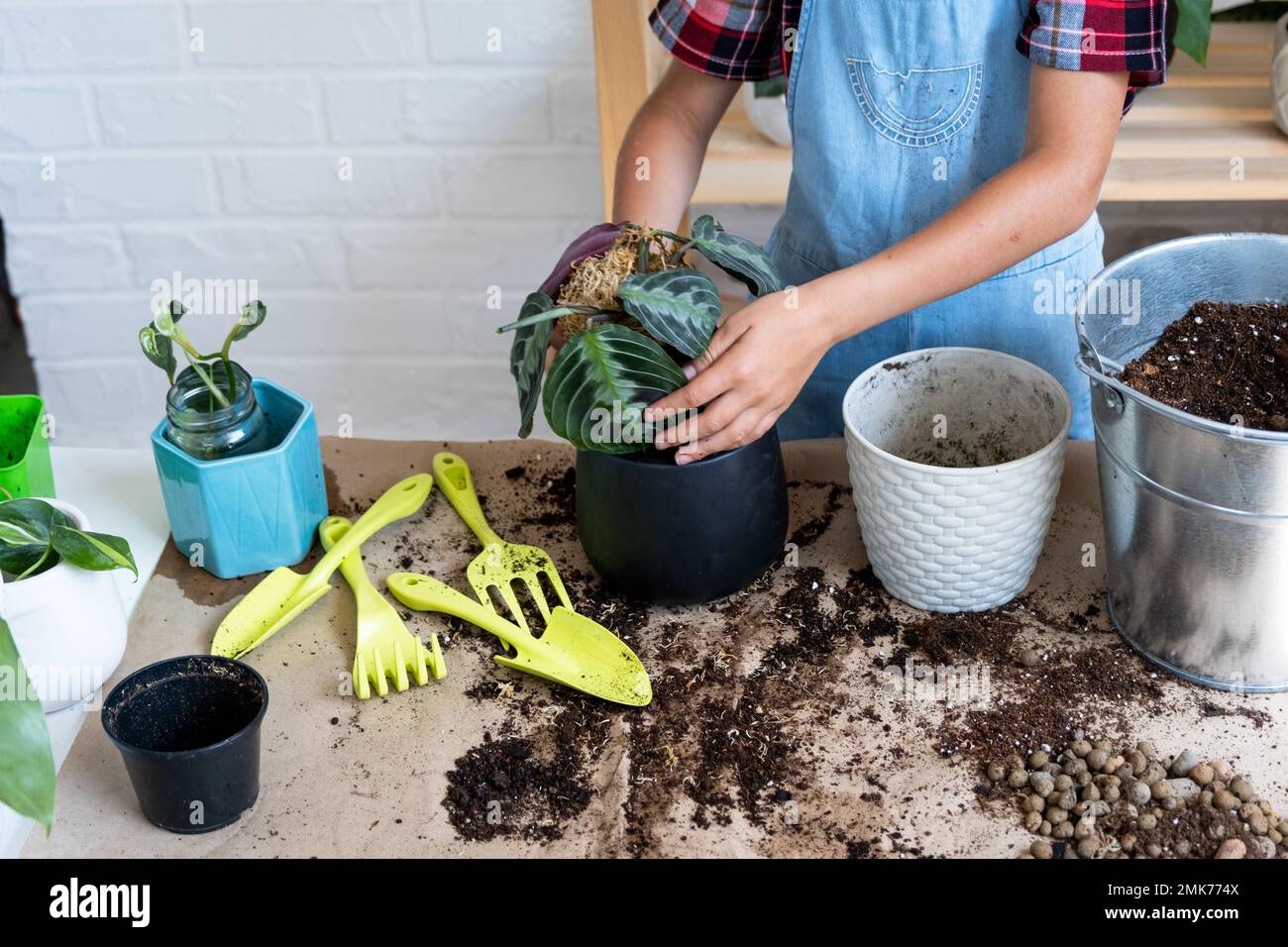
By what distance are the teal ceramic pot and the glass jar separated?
0.01m

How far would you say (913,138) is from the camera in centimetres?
100

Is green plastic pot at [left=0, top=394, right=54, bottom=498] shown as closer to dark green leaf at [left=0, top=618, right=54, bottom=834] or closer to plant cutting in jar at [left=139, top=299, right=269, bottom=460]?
plant cutting in jar at [left=139, top=299, right=269, bottom=460]

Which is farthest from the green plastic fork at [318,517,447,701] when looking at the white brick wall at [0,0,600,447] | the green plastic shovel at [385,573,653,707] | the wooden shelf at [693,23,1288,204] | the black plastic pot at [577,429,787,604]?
the white brick wall at [0,0,600,447]

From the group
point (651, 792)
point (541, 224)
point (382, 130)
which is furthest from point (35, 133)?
point (651, 792)

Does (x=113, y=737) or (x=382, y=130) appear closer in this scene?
(x=113, y=737)

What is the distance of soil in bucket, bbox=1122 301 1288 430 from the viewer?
770 millimetres

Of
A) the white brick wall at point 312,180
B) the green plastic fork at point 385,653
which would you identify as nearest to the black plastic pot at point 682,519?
the green plastic fork at point 385,653

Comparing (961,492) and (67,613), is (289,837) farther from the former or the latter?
(961,492)

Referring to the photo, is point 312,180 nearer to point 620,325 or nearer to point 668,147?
point 668,147

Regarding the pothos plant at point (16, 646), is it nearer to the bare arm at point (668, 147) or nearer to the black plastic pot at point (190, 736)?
the black plastic pot at point (190, 736)

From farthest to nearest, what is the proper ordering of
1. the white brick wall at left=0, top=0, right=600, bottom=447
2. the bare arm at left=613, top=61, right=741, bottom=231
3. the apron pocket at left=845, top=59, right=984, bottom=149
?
1. the white brick wall at left=0, top=0, right=600, bottom=447
2. the bare arm at left=613, top=61, right=741, bottom=231
3. the apron pocket at left=845, top=59, right=984, bottom=149

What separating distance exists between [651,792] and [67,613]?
399 mm

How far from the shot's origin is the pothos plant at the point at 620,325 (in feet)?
2.52

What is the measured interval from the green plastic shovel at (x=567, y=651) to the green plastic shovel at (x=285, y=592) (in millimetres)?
72
